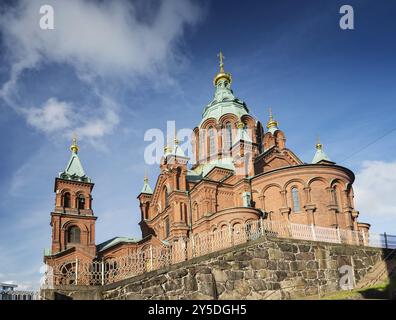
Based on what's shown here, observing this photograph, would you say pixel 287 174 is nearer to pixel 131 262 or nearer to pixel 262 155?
pixel 262 155

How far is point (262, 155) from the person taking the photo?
3941cm

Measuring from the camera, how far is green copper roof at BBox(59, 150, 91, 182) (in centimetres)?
4283

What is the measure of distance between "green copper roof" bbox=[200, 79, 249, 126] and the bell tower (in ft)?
48.9

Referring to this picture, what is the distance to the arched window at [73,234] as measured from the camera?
40031mm

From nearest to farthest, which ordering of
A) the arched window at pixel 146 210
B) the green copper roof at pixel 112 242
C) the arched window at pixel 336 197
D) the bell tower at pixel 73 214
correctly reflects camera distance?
1. the arched window at pixel 336 197
2. the bell tower at pixel 73 214
3. the green copper roof at pixel 112 242
4. the arched window at pixel 146 210

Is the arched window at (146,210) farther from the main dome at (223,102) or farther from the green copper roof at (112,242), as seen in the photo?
the main dome at (223,102)

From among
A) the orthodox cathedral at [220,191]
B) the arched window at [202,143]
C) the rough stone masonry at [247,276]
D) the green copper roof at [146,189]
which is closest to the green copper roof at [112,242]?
the orthodox cathedral at [220,191]

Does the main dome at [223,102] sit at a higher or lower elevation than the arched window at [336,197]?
higher

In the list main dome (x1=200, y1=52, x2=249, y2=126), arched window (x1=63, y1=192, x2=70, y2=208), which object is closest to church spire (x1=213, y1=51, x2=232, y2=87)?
main dome (x1=200, y1=52, x2=249, y2=126)

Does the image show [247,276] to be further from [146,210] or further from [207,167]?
[146,210]

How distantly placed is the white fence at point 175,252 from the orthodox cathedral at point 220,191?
38.9ft

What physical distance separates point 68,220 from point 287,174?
21663 mm

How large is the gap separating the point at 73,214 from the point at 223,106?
1958cm

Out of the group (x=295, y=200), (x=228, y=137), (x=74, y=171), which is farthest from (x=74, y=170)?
(x=295, y=200)
